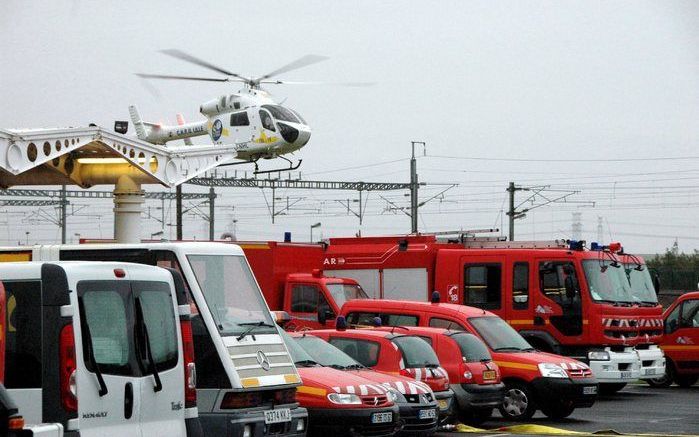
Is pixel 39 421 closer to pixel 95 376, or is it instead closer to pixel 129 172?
pixel 95 376

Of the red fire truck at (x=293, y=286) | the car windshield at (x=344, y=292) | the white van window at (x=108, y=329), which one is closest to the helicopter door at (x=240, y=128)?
the red fire truck at (x=293, y=286)

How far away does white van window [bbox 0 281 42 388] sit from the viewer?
34.2 feet

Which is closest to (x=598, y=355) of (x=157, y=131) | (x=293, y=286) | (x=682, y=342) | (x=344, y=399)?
(x=682, y=342)

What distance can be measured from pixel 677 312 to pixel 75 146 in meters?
15.6

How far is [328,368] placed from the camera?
16750 millimetres

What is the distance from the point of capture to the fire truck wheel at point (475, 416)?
19.6 meters

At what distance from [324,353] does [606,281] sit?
1122cm

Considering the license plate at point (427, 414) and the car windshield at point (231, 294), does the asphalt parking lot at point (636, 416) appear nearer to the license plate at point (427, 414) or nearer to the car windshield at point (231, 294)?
the license plate at point (427, 414)

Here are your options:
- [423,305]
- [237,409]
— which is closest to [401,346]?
[423,305]

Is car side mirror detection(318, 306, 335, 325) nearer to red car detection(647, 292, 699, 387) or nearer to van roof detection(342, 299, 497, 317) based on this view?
van roof detection(342, 299, 497, 317)

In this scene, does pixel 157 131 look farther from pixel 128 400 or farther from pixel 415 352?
pixel 128 400

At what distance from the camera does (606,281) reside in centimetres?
2725

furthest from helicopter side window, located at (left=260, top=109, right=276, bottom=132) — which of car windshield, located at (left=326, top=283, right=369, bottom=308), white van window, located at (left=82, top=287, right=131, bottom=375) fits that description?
white van window, located at (left=82, top=287, right=131, bottom=375)

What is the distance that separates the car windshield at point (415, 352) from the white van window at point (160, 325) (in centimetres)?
691
